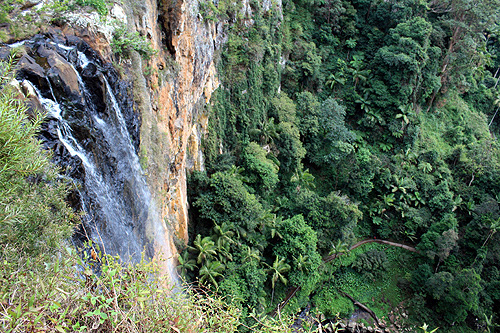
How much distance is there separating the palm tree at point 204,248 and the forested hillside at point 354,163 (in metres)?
0.07

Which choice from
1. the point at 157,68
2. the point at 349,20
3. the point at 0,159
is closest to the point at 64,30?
the point at 157,68

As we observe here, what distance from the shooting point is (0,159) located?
3.25 meters

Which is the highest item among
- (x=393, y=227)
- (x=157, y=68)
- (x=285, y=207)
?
(x=157, y=68)

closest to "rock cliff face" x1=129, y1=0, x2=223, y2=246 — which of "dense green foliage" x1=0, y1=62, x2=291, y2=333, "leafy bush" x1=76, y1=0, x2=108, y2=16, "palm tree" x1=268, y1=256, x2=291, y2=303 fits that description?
"leafy bush" x1=76, y1=0, x2=108, y2=16

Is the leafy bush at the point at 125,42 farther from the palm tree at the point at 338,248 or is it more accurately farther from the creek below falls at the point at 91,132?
the palm tree at the point at 338,248

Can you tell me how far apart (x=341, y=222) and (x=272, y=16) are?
13.5 m

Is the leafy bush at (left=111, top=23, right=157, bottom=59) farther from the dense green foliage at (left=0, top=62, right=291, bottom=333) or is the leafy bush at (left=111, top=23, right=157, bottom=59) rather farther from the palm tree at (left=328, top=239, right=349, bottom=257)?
the palm tree at (left=328, top=239, right=349, bottom=257)

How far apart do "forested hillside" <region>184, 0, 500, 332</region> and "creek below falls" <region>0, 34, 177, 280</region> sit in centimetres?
583

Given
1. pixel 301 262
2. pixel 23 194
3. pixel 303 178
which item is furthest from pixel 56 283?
pixel 303 178

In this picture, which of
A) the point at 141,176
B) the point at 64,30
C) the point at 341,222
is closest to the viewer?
the point at 64,30

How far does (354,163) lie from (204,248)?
12079mm

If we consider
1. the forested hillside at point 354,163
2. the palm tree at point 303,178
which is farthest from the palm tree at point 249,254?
the palm tree at point 303,178

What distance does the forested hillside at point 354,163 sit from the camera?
48.0ft

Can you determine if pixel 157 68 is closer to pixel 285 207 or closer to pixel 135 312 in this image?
pixel 135 312
